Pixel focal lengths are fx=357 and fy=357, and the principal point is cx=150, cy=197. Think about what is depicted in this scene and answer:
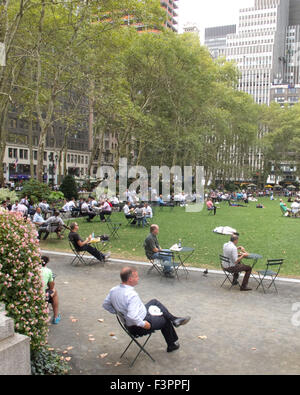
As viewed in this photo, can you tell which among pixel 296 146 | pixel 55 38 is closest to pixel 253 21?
pixel 296 146

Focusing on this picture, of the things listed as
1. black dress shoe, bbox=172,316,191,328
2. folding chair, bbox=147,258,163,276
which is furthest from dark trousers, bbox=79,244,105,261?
black dress shoe, bbox=172,316,191,328

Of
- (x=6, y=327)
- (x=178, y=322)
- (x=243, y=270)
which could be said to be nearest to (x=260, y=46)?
(x=243, y=270)

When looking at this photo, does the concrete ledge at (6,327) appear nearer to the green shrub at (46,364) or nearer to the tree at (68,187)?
the green shrub at (46,364)

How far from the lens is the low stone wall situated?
12.1ft

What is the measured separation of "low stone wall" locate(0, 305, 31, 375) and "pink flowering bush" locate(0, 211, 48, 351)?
23cm

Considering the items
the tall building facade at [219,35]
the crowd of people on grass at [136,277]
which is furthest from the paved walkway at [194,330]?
the tall building facade at [219,35]

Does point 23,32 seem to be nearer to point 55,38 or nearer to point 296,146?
point 55,38

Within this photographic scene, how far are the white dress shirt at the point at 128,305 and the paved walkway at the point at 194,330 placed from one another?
2.20ft

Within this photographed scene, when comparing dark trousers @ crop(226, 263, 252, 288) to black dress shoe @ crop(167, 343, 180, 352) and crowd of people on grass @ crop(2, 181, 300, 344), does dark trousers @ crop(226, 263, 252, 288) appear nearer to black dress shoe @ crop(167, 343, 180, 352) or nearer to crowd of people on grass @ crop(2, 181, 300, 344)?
crowd of people on grass @ crop(2, 181, 300, 344)

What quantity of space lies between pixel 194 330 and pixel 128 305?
5.89 ft

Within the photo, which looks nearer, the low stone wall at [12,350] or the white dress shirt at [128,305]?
the low stone wall at [12,350]

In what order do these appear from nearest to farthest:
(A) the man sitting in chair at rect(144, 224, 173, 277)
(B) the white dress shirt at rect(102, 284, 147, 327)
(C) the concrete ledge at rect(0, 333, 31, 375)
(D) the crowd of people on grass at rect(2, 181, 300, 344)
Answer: (C) the concrete ledge at rect(0, 333, 31, 375), (B) the white dress shirt at rect(102, 284, 147, 327), (D) the crowd of people on grass at rect(2, 181, 300, 344), (A) the man sitting in chair at rect(144, 224, 173, 277)

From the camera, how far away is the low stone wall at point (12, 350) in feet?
12.1
